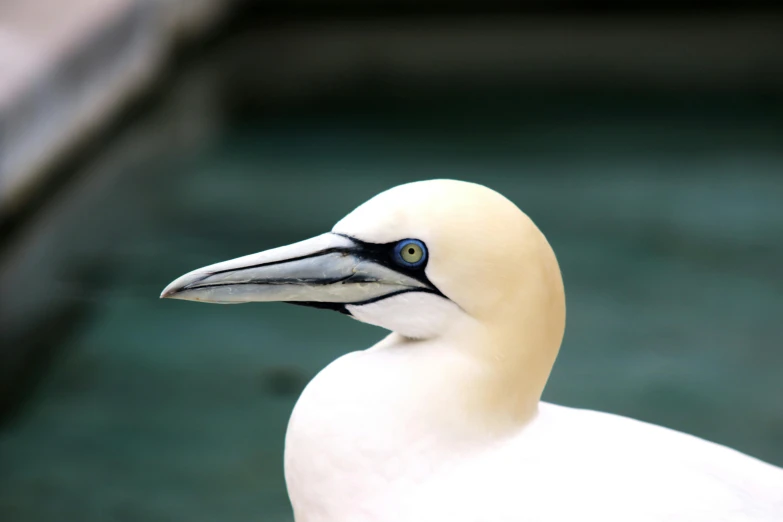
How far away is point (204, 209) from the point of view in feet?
14.8

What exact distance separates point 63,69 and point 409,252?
371 cm

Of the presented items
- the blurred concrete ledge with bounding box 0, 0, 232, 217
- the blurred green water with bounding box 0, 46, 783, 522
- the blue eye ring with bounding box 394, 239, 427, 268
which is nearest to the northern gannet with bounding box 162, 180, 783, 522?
the blue eye ring with bounding box 394, 239, 427, 268

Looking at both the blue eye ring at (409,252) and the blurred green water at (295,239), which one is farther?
the blurred green water at (295,239)

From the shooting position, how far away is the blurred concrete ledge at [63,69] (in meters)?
4.22

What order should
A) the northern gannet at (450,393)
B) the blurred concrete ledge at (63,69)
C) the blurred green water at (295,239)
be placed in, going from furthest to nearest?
the blurred concrete ledge at (63,69), the blurred green water at (295,239), the northern gannet at (450,393)

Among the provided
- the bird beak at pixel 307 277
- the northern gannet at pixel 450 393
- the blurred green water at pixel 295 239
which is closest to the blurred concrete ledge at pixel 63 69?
the blurred green water at pixel 295 239

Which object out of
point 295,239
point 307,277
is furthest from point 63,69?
point 307,277

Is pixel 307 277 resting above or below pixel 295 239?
above

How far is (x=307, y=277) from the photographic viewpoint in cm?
146

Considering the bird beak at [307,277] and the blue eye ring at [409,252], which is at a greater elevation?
the blue eye ring at [409,252]

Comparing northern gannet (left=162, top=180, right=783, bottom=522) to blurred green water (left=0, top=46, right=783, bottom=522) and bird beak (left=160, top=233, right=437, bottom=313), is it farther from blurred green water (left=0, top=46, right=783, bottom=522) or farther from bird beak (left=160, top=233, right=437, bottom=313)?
blurred green water (left=0, top=46, right=783, bottom=522)

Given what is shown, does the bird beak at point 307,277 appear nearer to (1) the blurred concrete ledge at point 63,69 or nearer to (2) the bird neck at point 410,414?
(2) the bird neck at point 410,414

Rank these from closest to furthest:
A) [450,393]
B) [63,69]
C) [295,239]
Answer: [450,393] → [295,239] → [63,69]

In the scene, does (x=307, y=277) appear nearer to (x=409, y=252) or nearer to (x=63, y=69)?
(x=409, y=252)
